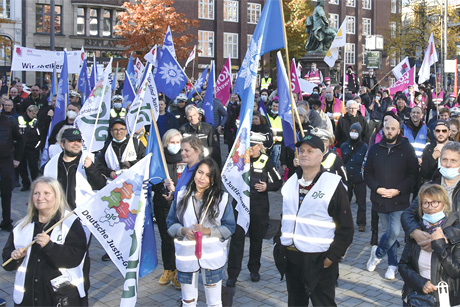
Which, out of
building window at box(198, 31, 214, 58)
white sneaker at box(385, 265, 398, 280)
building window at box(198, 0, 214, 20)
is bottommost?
white sneaker at box(385, 265, 398, 280)

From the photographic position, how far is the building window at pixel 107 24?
46.3 metres

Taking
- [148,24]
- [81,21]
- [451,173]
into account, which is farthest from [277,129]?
[81,21]

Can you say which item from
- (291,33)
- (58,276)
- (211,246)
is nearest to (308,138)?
(211,246)

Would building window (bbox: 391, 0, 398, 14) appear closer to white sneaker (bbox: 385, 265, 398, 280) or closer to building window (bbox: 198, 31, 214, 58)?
building window (bbox: 198, 31, 214, 58)

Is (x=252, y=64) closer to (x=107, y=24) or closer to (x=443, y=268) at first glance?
(x=443, y=268)

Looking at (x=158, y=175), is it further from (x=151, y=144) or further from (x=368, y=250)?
(x=368, y=250)

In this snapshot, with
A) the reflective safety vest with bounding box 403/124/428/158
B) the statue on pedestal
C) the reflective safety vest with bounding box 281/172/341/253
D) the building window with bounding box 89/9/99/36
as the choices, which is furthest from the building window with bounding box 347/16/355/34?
the reflective safety vest with bounding box 281/172/341/253

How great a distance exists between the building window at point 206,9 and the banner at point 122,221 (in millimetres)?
47001

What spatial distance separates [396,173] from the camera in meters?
6.87

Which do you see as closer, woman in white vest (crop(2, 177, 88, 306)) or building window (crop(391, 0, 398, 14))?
woman in white vest (crop(2, 177, 88, 306))

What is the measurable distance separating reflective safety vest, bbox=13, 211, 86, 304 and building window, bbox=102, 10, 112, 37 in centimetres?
4431

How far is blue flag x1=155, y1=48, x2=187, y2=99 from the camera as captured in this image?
11258 mm

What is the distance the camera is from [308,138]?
4.57 metres

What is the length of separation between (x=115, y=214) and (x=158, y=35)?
1102 inches
